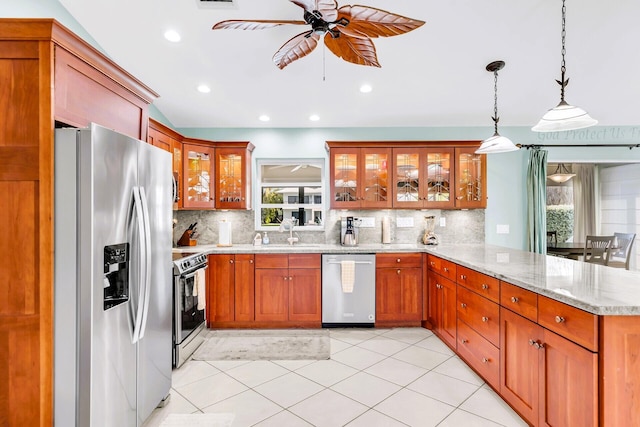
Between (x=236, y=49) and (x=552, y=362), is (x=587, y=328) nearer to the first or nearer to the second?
(x=552, y=362)

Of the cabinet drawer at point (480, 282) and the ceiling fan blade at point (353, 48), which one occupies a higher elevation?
the ceiling fan blade at point (353, 48)

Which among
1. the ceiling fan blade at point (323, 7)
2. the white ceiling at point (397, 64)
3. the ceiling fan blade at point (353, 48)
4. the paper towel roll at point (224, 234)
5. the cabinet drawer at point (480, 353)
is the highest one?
the white ceiling at point (397, 64)

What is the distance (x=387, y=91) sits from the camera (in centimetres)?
Result: 360

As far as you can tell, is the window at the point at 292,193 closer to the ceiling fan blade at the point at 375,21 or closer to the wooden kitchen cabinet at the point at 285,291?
the wooden kitchen cabinet at the point at 285,291

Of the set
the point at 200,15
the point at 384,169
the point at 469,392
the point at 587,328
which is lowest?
the point at 469,392

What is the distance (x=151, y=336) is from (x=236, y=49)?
254 centimetres

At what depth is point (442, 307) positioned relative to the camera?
129 inches

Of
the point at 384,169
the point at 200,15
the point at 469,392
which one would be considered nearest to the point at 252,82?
the point at 200,15

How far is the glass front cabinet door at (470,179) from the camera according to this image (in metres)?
4.07

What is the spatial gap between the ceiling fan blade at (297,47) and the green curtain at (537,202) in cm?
366

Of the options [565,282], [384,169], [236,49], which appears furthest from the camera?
[384,169]

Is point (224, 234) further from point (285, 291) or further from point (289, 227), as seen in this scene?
point (285, 291)

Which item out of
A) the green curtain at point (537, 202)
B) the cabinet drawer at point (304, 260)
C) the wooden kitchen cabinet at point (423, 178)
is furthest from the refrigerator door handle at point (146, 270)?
the green curtain at point (537, 202)

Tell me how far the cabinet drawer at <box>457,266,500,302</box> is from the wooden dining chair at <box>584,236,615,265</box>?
252 centimetres
